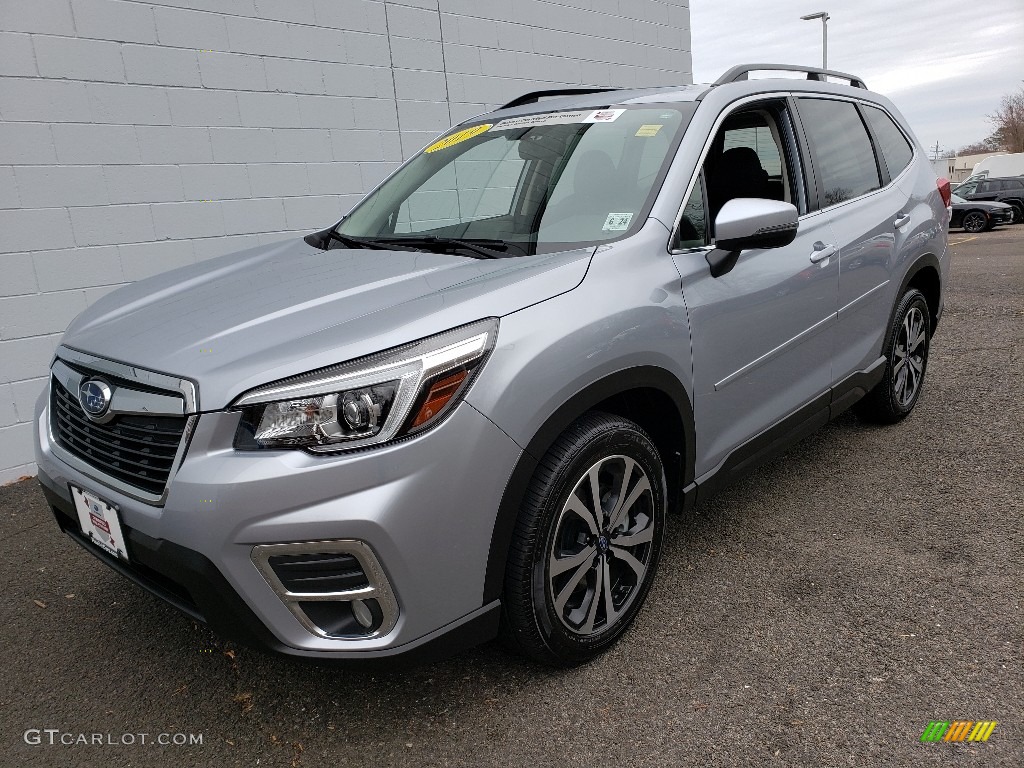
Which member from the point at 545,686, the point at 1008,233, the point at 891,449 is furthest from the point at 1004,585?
the point at 1008,233

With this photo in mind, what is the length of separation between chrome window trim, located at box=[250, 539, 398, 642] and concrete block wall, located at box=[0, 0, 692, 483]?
11.1ft

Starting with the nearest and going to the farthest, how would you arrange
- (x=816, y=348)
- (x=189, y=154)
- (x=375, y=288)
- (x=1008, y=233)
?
(x=375, y=288) → (x=816, y=348) → (x=189, y=154) → (x=1008, y=233)

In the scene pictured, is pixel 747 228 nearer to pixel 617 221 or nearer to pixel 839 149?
pixel 617 221

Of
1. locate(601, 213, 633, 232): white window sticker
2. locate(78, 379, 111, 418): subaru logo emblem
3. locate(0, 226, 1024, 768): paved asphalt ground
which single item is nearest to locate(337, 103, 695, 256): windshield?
locate(601, 213, 633, 232): white window sticker

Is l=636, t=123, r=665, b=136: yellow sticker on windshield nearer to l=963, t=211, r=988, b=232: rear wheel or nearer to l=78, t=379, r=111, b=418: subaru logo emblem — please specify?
l=78, t=379, r=111, b=418: subaru logo emblem

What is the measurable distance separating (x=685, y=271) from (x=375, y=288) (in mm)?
1012

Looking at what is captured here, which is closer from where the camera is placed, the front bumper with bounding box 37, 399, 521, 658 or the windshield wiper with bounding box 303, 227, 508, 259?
the front bumper with bounding box 37, 399, 521, 658

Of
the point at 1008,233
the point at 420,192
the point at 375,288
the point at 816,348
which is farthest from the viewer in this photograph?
the point at 1008,233

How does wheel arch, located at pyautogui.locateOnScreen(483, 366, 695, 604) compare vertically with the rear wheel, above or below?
above

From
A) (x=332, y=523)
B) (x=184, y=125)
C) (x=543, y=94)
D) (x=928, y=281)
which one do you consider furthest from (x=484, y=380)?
(x=184, y=125)

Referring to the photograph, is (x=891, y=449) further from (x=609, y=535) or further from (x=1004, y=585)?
(x=609, y=535)

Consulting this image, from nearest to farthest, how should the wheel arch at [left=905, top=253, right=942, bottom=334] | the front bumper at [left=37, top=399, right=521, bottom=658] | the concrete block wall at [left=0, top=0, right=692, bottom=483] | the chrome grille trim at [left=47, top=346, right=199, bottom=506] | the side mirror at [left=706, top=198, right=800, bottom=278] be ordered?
the front bumper at [left=37, top=399, right=521, bottom=658], the chrome grille trim at [left=47, top=346, right=199, bottom=506], the side mirror at [left=706, top=198, right=800, bottom=278], the wheel arch at [left=905, top=253, right=942, bottom=334], the concrete block wall at [left=0, top=0, right=692, bottom=483]

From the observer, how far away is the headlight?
5.98ft

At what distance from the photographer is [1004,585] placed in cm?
271
